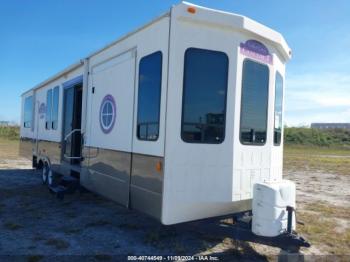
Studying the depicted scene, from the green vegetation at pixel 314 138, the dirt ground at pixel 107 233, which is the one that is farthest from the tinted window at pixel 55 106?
the green vegetation at pixel 314 138

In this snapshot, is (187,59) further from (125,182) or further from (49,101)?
(49,101)

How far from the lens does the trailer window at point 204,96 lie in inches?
174

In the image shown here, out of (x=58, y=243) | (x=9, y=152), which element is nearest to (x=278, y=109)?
(x=58, y=243)

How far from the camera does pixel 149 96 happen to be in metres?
4.75

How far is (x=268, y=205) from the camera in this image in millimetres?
4387

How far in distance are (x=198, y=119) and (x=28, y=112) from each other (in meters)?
9.22

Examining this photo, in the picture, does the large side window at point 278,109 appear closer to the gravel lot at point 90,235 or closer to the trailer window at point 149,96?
the gravel lot at point 90,235

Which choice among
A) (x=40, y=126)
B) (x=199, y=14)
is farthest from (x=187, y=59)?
(x=40, y=126)

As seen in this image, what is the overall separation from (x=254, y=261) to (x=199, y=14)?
307 cm

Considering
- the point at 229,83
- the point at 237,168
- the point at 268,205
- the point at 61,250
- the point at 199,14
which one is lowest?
the point at 61,250

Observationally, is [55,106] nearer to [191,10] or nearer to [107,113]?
[107,113]

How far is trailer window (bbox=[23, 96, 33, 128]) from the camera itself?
38.6 feet

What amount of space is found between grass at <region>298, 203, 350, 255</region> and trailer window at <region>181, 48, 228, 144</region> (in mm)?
2468

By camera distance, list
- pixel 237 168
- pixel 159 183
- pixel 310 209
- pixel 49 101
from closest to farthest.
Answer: pixel 159 183 → pixel 237 168 → pixel 310 209 → pixel 49 101
